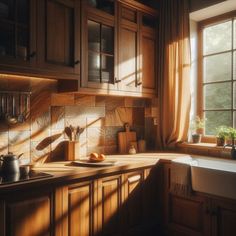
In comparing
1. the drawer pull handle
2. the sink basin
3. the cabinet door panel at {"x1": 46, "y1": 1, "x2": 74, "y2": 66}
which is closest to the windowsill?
the sink basin

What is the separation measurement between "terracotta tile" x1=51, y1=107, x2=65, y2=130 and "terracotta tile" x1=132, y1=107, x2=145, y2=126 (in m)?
0.95

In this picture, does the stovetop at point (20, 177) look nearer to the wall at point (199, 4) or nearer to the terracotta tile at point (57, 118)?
the terracotta tile at point (57, 118)

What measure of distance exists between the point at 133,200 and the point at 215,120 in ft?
4.12

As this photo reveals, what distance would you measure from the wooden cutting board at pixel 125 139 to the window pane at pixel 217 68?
3.32 feet

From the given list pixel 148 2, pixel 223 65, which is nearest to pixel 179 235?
pixel 223 65

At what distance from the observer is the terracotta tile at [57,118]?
2643mm

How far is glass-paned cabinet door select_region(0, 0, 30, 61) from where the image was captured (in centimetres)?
199

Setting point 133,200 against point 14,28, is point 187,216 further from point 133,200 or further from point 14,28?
point 14,28

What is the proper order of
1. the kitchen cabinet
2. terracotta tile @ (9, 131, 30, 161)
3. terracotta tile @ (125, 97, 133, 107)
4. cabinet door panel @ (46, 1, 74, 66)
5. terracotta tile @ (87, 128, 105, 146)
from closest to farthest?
the kitchen cabinet → cabinet door panel @ (46, 1, 74, 66) → terracotta tile @ (9, 131, 30, 161) → terracotta tile @ (87, 128, 105, 146) → terracotta tile @ (125, 97, 133, 107)

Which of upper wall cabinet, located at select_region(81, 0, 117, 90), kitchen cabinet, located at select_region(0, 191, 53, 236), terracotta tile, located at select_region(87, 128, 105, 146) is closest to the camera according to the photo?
kitchen cabinet, located at select_region(0, 191, 53, 236)

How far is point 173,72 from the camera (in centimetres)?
314

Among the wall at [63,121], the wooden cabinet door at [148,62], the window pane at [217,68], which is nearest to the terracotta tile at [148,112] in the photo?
the wall at [63,121]

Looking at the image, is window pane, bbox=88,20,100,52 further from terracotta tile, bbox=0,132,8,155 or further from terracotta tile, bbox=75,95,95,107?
terracotta tile, bbox=0,132,8,155

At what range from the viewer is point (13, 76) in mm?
2348
